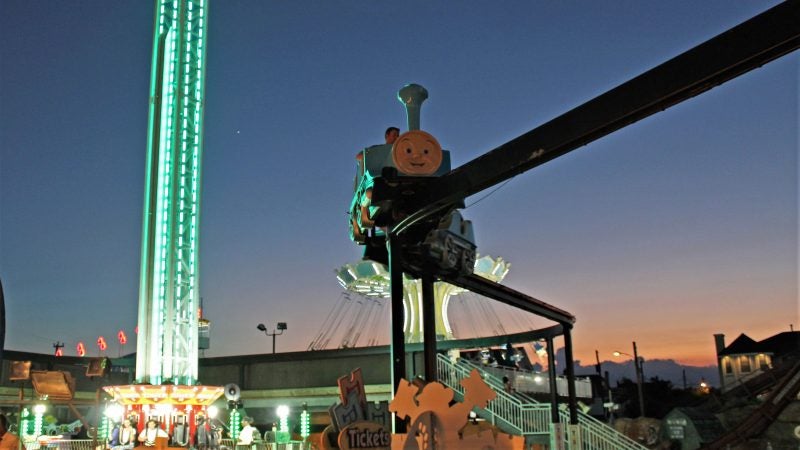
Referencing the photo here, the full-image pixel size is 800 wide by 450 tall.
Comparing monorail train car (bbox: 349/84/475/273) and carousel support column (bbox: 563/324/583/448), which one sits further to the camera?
carousel support column (bbox: 563/324/583/448)

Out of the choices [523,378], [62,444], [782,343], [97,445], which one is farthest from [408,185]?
[782,343]

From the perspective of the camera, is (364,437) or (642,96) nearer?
(642,96)

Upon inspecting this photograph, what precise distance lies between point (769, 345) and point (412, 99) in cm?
6516

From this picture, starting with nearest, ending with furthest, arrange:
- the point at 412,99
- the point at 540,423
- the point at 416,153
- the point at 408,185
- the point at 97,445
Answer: the point at 416,153, the point at 408,185, the point at 412,99, the point at 540,423, the point at 97,445

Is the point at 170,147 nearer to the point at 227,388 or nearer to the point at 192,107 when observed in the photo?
the point at 192,107

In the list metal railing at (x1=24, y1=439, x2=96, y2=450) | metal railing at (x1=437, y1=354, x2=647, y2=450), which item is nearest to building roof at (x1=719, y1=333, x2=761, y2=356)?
metal railing at (x1=437, y1=354, x2=647, y2=450)

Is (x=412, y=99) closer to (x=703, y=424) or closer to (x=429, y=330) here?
(x=429, y=330)

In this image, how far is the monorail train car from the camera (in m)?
7.77

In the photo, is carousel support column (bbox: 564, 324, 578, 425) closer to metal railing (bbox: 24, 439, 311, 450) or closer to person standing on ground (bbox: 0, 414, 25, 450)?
metal railing (bbox: 24, 439, 311, 450)

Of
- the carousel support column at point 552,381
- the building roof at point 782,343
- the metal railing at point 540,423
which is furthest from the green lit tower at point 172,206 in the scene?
the building roof at point 782,343

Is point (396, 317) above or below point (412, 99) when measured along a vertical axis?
below

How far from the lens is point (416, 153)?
7773 mm

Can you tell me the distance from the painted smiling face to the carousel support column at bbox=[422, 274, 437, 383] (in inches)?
131

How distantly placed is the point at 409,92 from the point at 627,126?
363 cm
